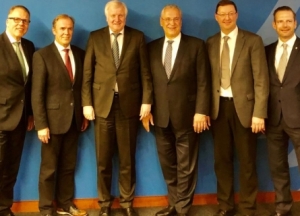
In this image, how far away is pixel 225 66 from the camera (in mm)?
3180

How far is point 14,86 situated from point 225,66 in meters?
1.70

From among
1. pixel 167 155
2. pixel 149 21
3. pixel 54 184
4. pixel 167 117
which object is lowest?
pixel 54 184

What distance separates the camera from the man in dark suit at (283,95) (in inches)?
122

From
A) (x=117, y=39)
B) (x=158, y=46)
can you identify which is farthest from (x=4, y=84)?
(x=158, y=46)

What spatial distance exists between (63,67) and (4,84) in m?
0.48

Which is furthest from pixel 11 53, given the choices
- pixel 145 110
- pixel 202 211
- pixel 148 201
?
pixel 202 211

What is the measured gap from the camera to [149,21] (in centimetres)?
353

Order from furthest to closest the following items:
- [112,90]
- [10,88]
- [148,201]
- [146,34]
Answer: [148,201] → [146,34] → [112,90] → [10,88]

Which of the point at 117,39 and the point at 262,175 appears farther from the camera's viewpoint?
the point at 262,175

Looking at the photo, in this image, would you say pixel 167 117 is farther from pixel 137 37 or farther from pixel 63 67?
pixel 63 67

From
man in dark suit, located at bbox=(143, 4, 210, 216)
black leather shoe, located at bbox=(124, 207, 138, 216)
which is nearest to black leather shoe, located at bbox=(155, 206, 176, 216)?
man in dark suit, located at bbox=(143, 4, 210, 216)

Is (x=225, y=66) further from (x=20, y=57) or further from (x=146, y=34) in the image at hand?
(x=20, y=57)

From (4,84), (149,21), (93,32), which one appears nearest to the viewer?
(4,84)

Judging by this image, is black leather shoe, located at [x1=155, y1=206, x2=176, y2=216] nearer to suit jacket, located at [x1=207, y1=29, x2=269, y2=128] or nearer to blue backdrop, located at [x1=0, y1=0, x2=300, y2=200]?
blue backdrop, located at [x1=0, y1=0, x2=300, y2=200]
